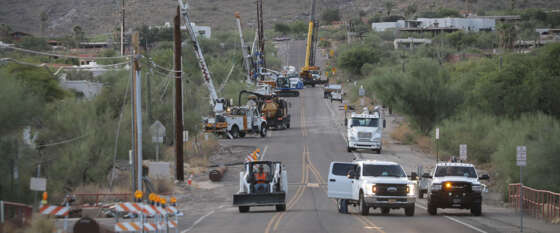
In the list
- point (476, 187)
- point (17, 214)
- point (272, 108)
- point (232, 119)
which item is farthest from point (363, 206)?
point (272, 108)

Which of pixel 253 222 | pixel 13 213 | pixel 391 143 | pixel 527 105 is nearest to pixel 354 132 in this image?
pixel 391 143

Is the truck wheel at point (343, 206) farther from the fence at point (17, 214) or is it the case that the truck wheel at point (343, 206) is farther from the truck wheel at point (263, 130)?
the truck wheel at point (263, 130)

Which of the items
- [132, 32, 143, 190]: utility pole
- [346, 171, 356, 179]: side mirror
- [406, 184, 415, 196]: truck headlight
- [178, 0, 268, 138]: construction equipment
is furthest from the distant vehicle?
[178, 0, 268, 138]: construction equipment

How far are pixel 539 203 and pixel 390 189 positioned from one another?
7.37m

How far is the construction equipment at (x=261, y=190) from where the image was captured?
29078 mm

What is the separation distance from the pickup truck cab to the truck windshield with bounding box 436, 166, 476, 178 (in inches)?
55.4

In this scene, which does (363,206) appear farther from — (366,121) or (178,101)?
(366,121)

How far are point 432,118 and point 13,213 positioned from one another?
157ft

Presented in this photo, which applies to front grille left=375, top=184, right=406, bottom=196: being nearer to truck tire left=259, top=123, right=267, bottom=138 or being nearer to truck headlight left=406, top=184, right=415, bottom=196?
truck headlight left=406, top=184, right=415, bottom=196

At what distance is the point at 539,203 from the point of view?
1217 inches

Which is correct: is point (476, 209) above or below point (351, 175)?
below

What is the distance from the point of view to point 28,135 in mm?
32531

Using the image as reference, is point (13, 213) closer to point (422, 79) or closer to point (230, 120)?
point (230, 120)

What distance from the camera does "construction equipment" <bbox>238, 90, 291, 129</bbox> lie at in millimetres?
67562
